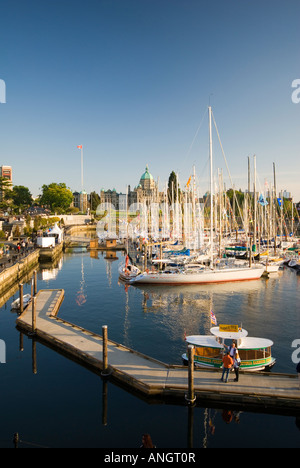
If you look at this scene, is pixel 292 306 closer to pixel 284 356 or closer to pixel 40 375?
pixel 284 356

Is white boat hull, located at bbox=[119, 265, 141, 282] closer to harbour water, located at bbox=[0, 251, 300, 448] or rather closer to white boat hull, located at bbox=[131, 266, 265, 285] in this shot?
white boat hull, located at bbox=[131, 266, 265, 285]

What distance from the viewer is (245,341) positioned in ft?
67.8

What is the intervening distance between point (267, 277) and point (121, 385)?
1460 inches

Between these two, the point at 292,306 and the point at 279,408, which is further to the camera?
the point at 292,306

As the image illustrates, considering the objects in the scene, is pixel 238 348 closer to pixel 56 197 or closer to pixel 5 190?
pixel 5 190

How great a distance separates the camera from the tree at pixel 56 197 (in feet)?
554

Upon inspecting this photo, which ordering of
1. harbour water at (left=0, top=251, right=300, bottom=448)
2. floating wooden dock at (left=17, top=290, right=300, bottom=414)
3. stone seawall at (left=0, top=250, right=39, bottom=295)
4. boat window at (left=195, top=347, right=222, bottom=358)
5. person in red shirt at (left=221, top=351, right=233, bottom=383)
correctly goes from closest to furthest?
harbour water at (left=0, top=251, right=300, bottom=448) < floating wooden dock at (left=17, top=290, right=300, bottom=414) < person in red shirt at (left=221, top=351, right=233, bottom=383) < boat window at (left=195, top=347, right=222, bottom=358) < stone seawall at (left=0, top=250, right=39, bottom=295)

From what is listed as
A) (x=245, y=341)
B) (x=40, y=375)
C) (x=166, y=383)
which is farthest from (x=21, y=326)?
(x=245, y=341)

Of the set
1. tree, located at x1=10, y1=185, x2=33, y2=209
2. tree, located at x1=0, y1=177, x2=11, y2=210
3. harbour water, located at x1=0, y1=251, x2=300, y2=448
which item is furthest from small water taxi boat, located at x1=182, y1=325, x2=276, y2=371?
tree, located at x1=10, y1=185, x2=33, y2=209

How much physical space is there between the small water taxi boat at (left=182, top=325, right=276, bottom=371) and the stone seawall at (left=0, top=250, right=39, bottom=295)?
2822 cm

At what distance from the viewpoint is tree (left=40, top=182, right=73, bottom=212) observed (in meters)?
169

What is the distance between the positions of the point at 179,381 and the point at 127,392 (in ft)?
9.52

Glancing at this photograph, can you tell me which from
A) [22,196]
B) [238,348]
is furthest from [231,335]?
[22,196]

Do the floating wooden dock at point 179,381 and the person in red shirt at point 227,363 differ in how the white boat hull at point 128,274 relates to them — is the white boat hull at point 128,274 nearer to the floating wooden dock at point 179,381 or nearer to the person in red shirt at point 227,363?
the floating wooden dock at point 179,381
